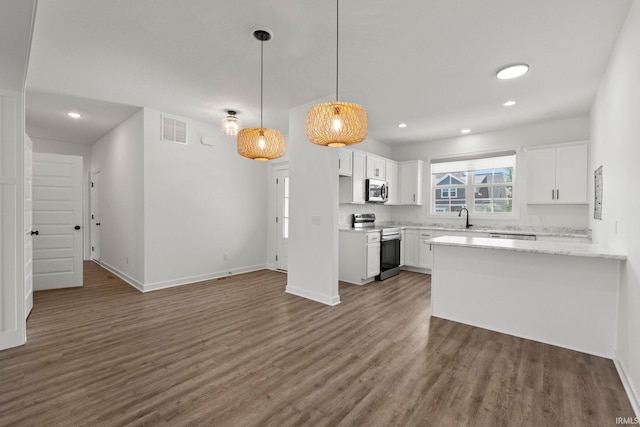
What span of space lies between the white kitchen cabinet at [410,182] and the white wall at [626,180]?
323 cm

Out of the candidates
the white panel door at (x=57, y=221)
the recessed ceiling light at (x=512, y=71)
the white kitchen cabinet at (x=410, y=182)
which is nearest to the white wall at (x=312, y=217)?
the recessed ceiling light at (x=512, y=71)

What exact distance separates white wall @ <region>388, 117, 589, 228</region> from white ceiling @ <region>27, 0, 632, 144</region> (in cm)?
38

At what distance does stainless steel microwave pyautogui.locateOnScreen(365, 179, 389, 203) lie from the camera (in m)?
5.48

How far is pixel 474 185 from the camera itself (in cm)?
572

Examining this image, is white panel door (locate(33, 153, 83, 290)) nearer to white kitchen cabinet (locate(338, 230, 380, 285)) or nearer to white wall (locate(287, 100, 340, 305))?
white wall (locate(287, 100, 340, 305))

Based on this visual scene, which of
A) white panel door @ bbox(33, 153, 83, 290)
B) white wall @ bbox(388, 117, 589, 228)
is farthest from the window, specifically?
white panel door @ bbox(33, 153, 83, 290)

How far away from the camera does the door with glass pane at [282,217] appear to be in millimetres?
5809

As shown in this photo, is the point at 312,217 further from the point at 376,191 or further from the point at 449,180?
the point at 449,180

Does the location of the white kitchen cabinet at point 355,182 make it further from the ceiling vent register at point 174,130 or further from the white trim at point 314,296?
the ceiling vent register at point 174,130

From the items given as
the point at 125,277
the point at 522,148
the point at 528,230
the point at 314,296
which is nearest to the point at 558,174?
the point at 522,148

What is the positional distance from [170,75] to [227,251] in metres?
3.10

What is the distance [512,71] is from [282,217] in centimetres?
419

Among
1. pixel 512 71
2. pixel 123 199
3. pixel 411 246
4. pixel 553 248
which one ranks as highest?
pixel 512 71

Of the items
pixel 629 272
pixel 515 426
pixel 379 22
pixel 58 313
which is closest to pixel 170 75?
pixel 379 22
